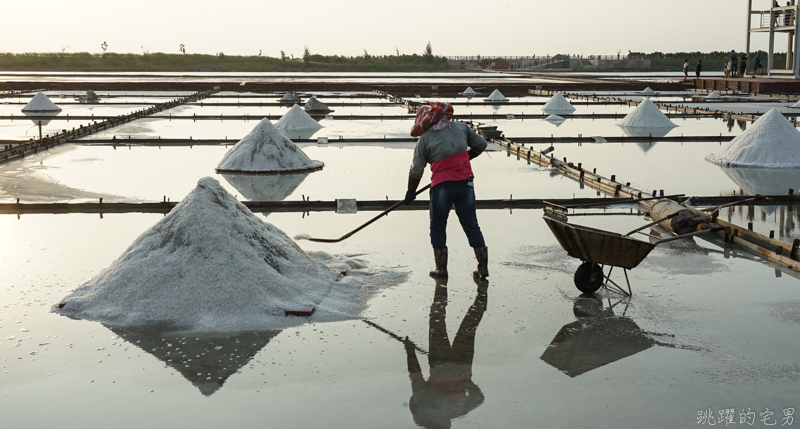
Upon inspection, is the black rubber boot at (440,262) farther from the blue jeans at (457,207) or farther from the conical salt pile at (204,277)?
the conical salt pile at (204,277)

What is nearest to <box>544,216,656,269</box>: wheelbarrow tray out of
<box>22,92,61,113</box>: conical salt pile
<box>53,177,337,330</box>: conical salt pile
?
<box>53,177,337,330</box>: conical salt pile

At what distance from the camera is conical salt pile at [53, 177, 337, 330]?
3.94 metres

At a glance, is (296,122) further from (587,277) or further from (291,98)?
(587,277)

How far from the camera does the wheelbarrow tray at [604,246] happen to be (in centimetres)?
415

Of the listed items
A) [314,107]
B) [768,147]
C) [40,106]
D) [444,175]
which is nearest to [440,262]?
[444,175]

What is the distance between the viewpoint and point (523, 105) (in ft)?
71.7

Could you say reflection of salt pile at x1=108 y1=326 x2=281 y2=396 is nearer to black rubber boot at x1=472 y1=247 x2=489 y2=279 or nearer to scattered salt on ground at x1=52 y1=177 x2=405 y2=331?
scattered salt on ground at x1=52 y1=177 x2=405 y2=331

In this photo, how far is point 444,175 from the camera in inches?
184

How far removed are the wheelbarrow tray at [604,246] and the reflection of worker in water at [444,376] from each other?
0.65 m

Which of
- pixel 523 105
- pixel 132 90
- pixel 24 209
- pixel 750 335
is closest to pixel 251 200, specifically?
pixel 24 209

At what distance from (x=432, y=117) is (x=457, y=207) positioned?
57 cm

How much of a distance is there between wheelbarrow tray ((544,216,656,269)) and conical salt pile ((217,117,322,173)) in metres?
5.58

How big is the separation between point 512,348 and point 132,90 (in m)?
27.6

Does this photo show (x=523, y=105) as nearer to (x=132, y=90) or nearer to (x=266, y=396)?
(x=132, y=90)
